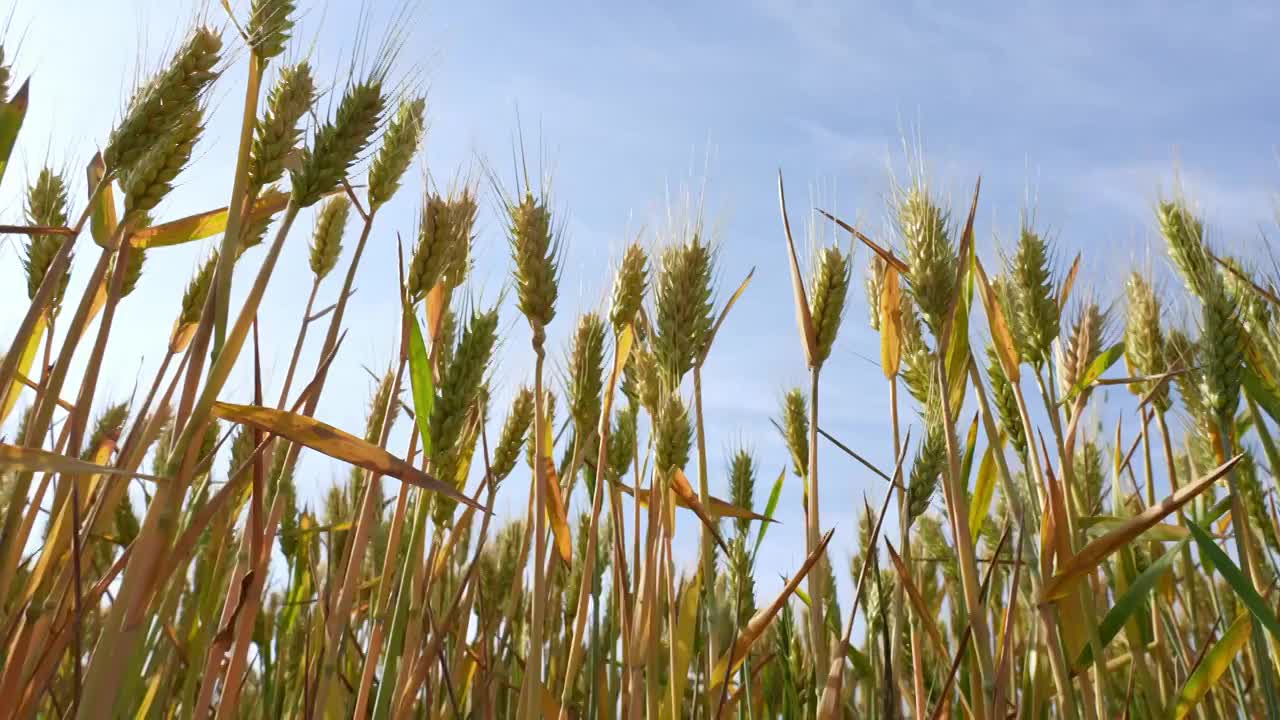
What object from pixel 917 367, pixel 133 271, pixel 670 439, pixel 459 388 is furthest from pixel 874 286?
pixel 133 271

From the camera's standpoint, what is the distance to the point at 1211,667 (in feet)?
5.12

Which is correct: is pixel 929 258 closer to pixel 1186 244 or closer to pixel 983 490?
pixel 983 490

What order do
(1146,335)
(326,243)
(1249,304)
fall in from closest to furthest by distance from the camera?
1. (326,243)
2. (1249,304)
3. (1146,335)

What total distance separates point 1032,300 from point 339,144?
4.87 ft

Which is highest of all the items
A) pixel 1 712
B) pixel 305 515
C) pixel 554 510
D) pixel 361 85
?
pixel 361 85

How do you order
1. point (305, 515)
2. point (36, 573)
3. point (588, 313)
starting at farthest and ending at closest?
point (305, 515), point (588, 313), point (36, 573)

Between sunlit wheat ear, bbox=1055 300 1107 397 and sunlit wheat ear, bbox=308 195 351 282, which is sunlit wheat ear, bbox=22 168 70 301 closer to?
sunlit wheat ear, bbox=308 195 351 282

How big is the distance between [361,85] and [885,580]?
1945 mm

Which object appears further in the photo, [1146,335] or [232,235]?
[1146,335]

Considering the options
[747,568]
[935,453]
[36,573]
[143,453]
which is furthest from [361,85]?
[747,568]

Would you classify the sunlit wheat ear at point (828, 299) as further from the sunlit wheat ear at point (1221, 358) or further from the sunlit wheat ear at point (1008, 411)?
the sunlit wheat ear at point (1221, 358)

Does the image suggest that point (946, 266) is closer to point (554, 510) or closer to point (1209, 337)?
point (1209, 337)

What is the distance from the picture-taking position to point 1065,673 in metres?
1.43

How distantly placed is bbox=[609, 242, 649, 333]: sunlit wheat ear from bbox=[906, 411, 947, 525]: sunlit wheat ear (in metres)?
0.69
